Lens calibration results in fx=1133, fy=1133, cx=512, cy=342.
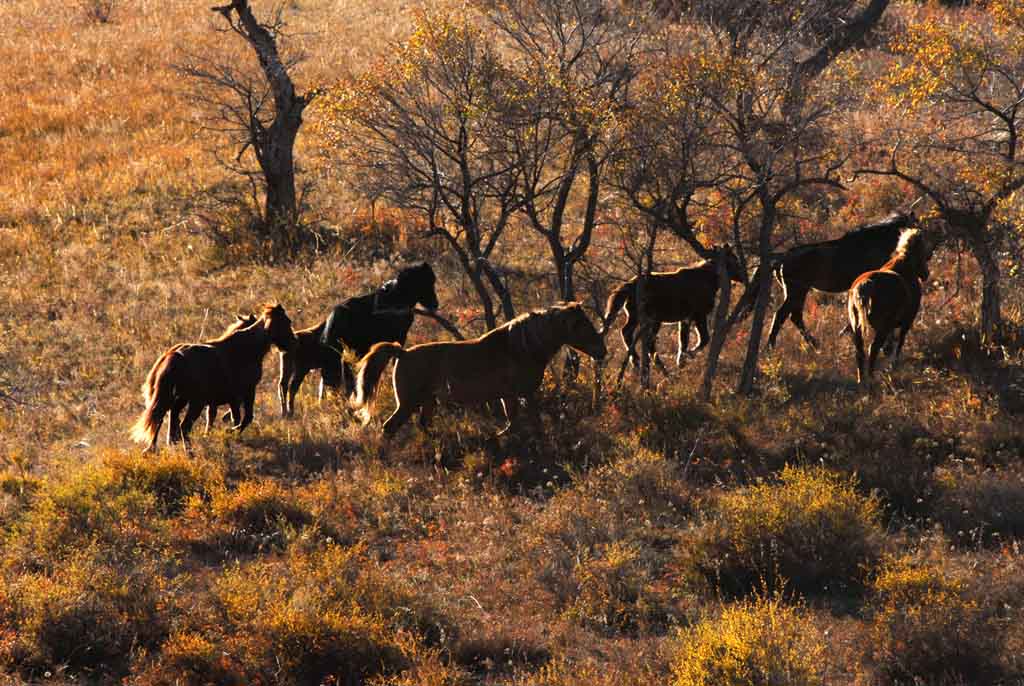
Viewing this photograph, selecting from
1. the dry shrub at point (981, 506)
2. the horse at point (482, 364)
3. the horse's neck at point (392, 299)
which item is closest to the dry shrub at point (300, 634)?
the horse at point (482, 364)

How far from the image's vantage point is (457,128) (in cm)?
1502

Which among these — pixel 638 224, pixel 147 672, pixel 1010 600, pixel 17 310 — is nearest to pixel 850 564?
pixel 1010 600

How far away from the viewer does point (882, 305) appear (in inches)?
558

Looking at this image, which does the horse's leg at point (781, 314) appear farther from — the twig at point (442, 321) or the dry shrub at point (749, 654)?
the dry shrub at point (749, 654)

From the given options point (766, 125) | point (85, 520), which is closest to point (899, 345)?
point (766, 125)

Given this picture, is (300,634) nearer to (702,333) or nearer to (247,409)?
(247,409)

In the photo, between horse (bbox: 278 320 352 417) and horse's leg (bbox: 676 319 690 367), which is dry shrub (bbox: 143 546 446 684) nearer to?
horse (bbox: 278 320 352 417)

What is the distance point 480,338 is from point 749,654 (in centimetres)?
548

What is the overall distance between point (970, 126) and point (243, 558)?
1579cm

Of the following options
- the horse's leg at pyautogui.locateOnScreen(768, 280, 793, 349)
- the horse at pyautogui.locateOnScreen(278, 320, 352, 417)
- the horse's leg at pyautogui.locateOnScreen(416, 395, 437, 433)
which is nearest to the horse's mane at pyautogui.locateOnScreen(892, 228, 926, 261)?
the horse's leg at pyautogui.locateOnScreen(768, 280, 793, 349)

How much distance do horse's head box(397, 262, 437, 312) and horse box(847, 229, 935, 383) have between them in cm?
553

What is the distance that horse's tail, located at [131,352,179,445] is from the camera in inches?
490

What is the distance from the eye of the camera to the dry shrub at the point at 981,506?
10.8 meters

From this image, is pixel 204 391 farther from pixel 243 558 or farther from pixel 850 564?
pixel 850 564
